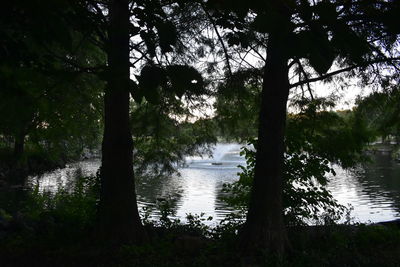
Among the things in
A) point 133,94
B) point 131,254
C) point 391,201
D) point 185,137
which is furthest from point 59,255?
point 391,201

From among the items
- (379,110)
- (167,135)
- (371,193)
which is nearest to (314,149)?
(379,110)

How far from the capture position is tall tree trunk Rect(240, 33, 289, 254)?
19.3 ft

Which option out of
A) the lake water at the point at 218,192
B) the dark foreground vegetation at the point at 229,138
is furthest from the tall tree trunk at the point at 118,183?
the lake water at the point at 218,192

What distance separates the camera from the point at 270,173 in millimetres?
5895

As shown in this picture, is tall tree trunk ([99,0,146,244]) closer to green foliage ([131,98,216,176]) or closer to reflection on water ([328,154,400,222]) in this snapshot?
green foliage ([131,98,216,176])

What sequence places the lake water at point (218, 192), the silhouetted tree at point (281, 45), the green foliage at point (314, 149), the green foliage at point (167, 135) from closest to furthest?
the silhouetted tree at point (281, 45) < the green foliage at point (314, 149) < the green foliage at point (167, 135) < the lake water at point (218, 192)

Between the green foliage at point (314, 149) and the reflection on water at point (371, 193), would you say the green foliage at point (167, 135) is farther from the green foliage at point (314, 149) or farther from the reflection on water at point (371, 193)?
the reflection on water at point (371, 193)

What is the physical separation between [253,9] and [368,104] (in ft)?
19.1

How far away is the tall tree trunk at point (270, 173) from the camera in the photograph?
5875mm

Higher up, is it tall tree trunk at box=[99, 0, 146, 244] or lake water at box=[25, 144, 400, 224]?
tall tree trunk at box=[99, 0, 146, 244]

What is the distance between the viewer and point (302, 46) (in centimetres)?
151

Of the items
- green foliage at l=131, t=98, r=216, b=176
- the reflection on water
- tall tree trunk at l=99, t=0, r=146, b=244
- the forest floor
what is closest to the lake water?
the reflection on water

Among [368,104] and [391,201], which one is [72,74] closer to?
[368,104]

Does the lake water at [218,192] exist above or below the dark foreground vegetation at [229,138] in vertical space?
below
